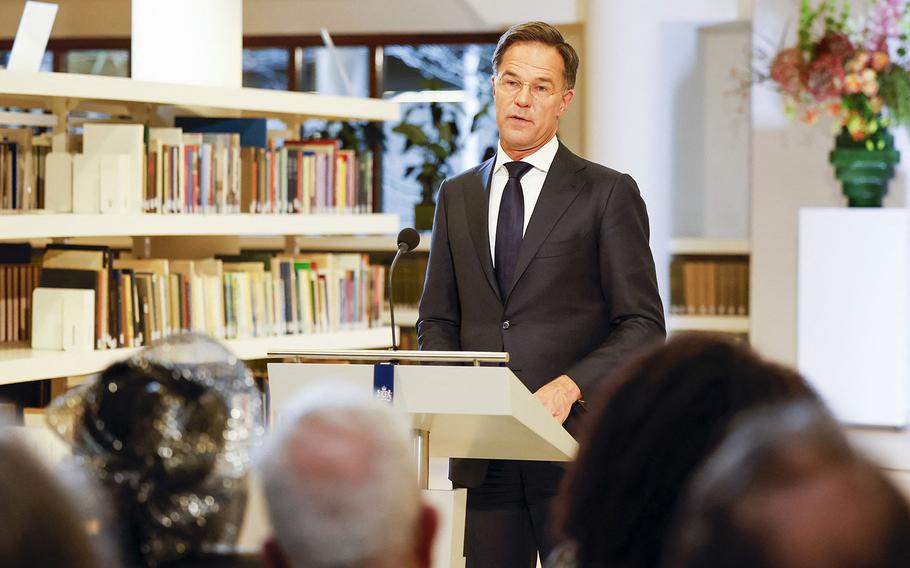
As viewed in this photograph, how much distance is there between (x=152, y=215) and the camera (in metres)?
4.14

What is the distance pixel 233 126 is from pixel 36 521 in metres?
4.19

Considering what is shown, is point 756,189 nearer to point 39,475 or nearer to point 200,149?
point 200,149

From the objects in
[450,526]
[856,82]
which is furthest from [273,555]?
[856,82]

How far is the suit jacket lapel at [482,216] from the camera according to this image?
274 cm

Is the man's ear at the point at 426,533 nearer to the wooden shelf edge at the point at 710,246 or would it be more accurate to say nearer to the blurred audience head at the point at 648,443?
the blurred audience head at the point at 648,443

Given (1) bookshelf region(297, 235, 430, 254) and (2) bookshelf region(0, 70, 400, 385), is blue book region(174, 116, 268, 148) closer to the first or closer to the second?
(2) bookshelf region(0, 70, 400, 385)

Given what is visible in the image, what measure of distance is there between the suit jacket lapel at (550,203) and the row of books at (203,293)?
1.88m

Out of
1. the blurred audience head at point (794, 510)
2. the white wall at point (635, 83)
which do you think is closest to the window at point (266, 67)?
the white wall at point (635, 83)

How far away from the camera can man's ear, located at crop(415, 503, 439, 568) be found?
3.00ft

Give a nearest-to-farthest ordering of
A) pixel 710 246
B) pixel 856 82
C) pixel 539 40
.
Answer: pixel 539 40 < pixel 856 82 < pixel 710 246

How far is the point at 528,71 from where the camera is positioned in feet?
8.91

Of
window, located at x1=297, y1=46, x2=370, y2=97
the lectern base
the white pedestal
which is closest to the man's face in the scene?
the lectern base

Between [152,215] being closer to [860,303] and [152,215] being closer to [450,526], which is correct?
[450,526]

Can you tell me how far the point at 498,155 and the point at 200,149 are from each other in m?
1.87
